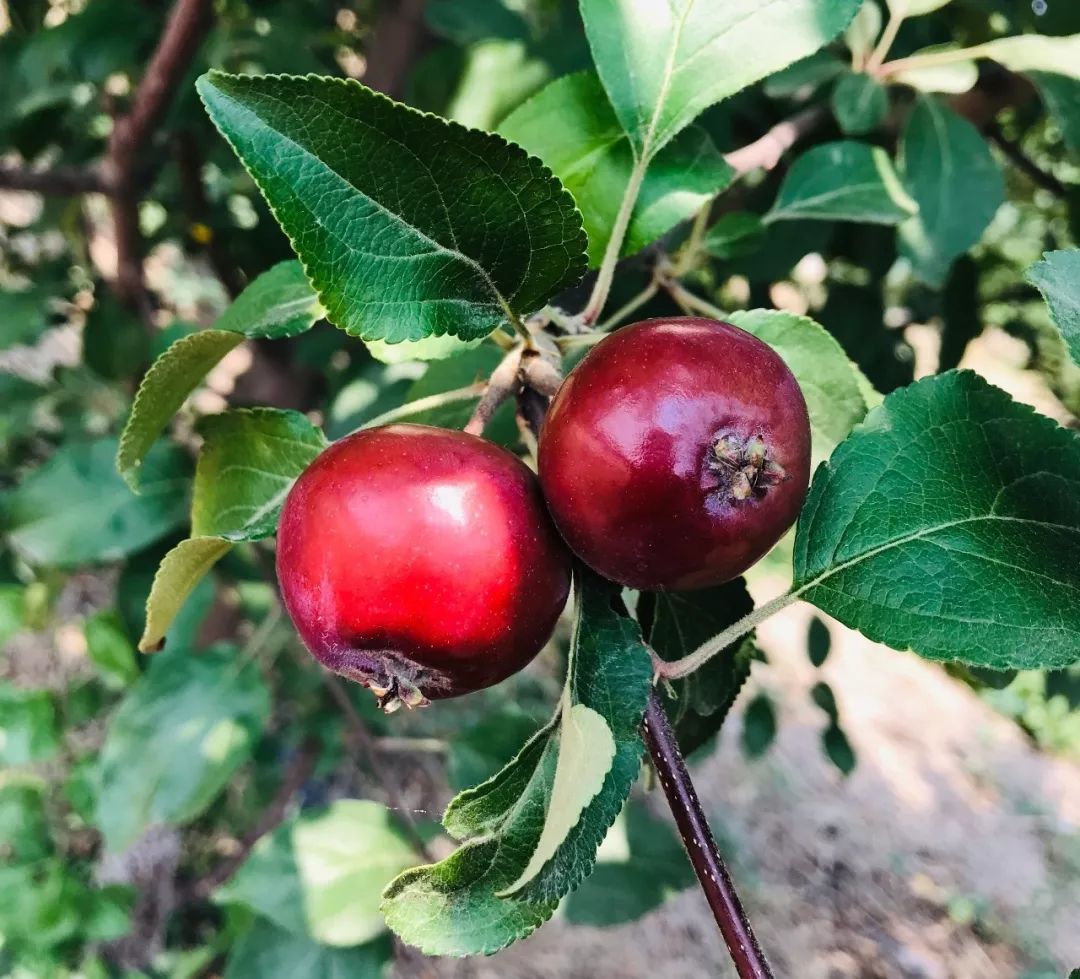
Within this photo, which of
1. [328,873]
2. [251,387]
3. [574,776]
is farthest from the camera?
[251,387]

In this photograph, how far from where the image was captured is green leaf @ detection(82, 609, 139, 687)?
57.2 inches

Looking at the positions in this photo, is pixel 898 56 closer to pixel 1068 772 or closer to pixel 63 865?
pixel 63 865

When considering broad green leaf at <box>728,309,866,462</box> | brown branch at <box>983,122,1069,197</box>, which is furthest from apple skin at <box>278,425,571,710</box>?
brown branch at <box>983,122,1069,197</box>

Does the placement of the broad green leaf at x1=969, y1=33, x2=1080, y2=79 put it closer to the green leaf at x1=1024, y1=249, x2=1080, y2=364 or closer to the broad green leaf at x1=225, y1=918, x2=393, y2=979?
the green leaf at x1=1024, y1=249, x2=1080, y2=364

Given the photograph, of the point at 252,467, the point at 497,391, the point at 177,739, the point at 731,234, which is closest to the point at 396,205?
the point at 497,391

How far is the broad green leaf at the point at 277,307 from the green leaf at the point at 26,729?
1.00 metres

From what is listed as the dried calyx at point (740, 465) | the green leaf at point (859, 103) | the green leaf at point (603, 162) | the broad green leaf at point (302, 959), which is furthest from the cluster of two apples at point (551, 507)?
the broad green leaf at point (302, 959)

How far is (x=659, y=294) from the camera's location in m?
1.15

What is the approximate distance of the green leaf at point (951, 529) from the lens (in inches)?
23.0

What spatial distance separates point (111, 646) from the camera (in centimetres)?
146

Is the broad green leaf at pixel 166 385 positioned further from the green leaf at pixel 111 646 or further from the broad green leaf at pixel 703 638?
the green leaf at pixel 111 646

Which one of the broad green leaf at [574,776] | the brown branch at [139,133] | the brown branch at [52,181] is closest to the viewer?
the broad green leaf at [574,776]

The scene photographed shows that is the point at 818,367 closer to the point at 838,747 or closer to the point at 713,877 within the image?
the point at 713,877

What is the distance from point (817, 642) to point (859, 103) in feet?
3.19
